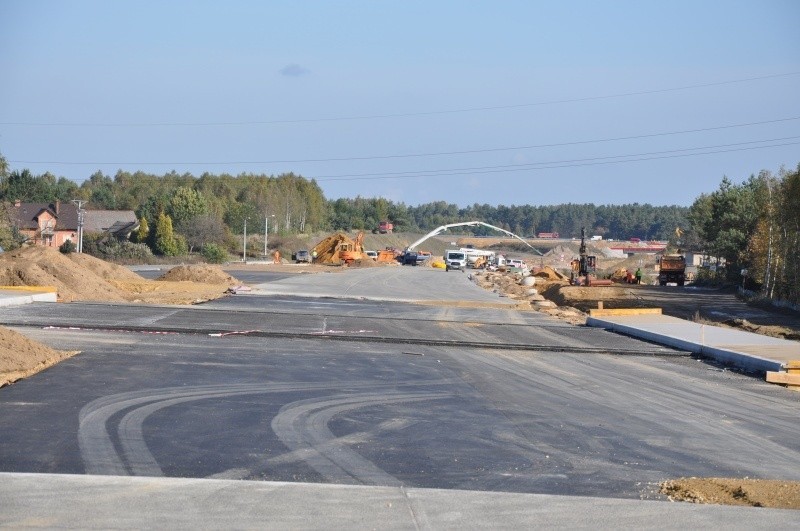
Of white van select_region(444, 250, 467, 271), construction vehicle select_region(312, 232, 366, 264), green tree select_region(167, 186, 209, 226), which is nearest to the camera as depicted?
construction vehicle select_region(312, 232, 366, 264)

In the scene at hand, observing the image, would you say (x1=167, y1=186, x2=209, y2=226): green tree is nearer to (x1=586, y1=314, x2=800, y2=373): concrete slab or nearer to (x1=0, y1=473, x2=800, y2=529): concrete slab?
(x1=586, y1=314, x2=800, y2=373): concrete slab

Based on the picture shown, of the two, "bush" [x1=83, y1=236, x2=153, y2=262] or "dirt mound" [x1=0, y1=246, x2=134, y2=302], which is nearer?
"dirt mound" [x1=0, y1=246, x2=134, y2=302]

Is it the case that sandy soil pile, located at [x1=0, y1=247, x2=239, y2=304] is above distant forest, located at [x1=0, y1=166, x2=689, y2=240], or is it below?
below

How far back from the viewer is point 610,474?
10.2 m

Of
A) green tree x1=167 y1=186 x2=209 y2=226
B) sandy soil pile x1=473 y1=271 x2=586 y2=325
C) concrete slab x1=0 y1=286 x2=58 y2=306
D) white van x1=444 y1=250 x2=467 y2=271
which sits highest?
green tree x1=167 y1=186 x2=209 y2=226

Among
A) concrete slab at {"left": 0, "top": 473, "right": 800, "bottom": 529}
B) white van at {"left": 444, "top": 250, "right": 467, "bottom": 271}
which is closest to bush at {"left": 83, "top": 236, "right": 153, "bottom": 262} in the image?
white van at {"left": 444, "top": 250, "right": 467, "bottom": 271}

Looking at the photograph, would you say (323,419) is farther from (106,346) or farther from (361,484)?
(106,346)

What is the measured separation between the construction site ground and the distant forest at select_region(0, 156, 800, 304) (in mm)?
3723

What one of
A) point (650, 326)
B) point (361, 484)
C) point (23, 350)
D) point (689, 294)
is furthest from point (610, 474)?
point (689, 294)

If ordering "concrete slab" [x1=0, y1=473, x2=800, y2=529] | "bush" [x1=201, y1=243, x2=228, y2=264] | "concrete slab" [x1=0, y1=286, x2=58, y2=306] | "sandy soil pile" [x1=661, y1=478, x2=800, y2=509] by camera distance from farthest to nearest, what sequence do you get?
"bush" [x1=201, y1=243, x2=228, y2=264]
"concrete slab" [x1=0, y1=286, x2=58, y2=306]
"sandy soil pile" [x1=661, y1=478, x2=800, y2=509]
"concrete slab" [x1=0, y1=473, x2=800, y2=529]

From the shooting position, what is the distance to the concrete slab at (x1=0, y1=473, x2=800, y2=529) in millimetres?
7770

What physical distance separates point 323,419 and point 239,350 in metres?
7.58

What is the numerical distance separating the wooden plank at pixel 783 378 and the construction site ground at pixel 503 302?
759 centimetres

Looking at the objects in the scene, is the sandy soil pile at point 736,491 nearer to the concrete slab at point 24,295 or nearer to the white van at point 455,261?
A: the concrete slab at point 24,295
